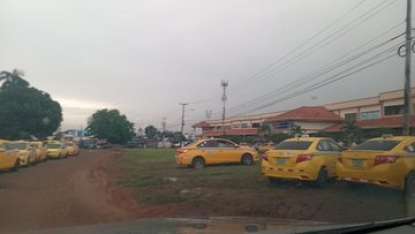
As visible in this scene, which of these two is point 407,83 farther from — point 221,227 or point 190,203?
point 221,227

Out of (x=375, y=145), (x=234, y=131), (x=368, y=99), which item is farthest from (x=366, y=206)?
(x=234, y=131)

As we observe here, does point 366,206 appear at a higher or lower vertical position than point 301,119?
lower

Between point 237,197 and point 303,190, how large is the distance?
78.9 inches

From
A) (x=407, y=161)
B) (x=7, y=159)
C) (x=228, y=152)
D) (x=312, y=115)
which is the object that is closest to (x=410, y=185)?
(x=407, y=161)

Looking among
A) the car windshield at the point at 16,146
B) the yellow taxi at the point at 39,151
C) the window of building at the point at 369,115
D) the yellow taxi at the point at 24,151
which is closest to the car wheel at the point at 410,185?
the yellow taxi at the point at 24,151

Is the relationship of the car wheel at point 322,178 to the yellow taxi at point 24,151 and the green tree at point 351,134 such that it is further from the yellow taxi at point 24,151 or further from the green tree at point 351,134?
the green tree at point 351,134

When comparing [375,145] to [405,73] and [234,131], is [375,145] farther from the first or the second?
[234,131]

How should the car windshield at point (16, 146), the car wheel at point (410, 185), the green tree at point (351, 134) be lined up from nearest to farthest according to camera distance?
the car wheel at point (410, 185) → the car windshield at point (16, 146) → the green tree at point (351, 134)

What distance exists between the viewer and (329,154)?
556 inches

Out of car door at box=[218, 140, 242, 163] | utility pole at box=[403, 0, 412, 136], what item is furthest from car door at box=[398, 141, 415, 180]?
car door at box=[218, 140, 242, 163]

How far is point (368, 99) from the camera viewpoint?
54781mm

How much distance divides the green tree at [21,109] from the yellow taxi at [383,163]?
162 ft

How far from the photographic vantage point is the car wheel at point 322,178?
1366 cm

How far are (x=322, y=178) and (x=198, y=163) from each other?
928cm
